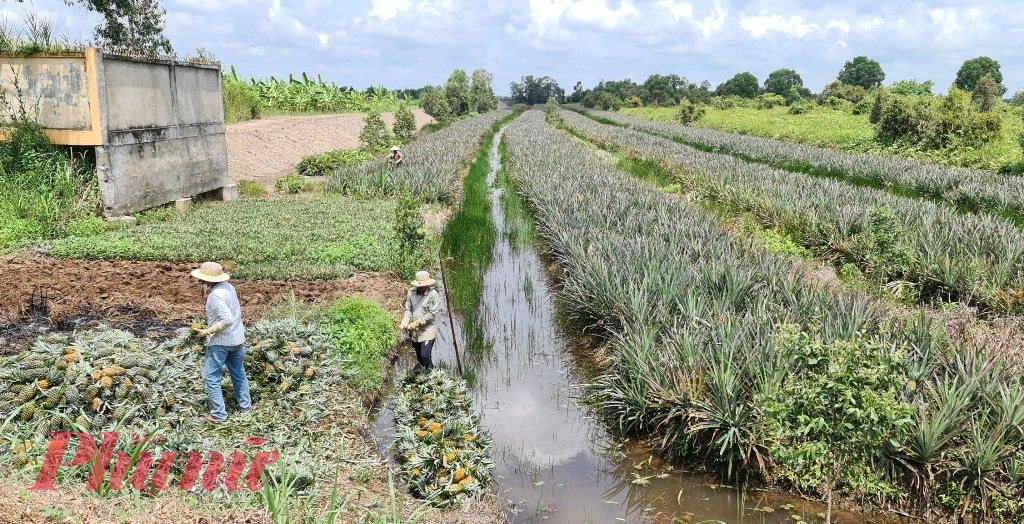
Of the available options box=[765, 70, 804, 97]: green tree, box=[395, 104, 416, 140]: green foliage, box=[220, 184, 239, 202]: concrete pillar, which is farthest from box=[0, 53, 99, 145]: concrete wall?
box=[765, 70, 804, 97]: green tree

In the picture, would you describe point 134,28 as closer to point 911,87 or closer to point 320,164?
point 320,164

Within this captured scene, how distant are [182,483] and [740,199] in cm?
1289

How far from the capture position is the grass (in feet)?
29.8

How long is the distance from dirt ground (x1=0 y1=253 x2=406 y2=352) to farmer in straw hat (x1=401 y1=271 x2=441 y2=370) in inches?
67.4

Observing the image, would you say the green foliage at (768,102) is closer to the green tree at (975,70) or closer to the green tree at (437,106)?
the green tree at (437,106)

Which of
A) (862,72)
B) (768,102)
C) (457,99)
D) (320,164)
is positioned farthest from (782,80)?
(320,164)

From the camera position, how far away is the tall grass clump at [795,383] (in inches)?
142

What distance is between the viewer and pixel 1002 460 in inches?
167

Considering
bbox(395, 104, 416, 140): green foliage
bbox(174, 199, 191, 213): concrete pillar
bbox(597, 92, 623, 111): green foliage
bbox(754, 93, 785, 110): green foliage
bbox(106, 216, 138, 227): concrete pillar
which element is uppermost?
bbox(597, 92, 623, 111): green foliage

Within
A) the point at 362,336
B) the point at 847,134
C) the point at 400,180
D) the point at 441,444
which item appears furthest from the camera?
the point at 847,134

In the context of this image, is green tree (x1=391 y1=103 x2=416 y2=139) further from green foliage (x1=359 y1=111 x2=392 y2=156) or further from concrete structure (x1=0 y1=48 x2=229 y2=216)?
concrete structure (x1=0 y1=48 x2=229 y2=216)

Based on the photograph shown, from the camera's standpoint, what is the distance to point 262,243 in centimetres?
992

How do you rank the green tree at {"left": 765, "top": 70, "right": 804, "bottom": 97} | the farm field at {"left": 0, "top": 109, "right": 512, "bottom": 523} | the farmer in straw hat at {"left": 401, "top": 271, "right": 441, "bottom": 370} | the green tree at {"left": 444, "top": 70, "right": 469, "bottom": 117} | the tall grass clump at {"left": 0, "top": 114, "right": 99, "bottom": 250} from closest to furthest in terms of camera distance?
1. the farm field at {"left": 0, "top": 109, "right": 512, "bottom": 523}
2. the farmer in straw hat at {"left": 401, "top": 271, "right": 441, "bottom": 370}
3. the tall grass clump at {"left": 0, "top": 114, "right": 99, "bottom": 250}
4. the green tree at {"left": 444, "top": 70, "right": 469, "bottom": 117}
5. the green tree at {"left": 765, "top": 70, "right": 804, "bottom": 97}

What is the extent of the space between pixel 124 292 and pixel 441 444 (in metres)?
5.13
